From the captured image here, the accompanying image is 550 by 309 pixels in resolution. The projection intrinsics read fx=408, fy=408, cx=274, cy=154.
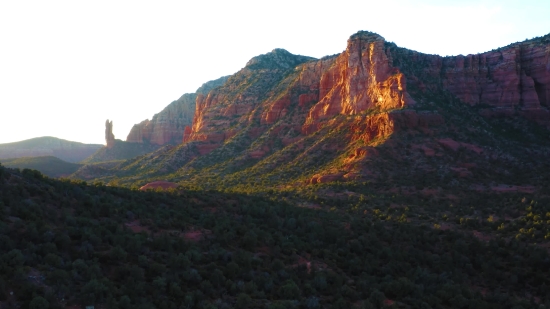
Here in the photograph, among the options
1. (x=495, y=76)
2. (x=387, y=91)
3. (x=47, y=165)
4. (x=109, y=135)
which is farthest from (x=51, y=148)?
(x=495, y=76)

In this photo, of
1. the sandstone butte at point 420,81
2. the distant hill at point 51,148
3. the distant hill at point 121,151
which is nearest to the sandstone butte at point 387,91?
the sandstone butte at point 420,81

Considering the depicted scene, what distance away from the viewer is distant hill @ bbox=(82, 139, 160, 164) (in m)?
122

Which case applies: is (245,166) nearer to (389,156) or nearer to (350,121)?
(350,121)

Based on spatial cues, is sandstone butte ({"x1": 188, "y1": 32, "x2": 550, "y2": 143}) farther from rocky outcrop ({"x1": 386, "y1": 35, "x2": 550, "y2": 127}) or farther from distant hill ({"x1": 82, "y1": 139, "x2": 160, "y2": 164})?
distant hill ({"x1": 82, "y1": 139, "x2": 160, "y2": 164})

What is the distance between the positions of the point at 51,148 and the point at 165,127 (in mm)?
44323

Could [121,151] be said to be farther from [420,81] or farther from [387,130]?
[387,130]

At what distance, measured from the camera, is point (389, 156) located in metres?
45.0

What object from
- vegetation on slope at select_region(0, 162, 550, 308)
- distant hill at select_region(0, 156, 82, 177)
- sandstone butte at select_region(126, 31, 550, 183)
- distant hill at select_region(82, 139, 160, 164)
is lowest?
vegetation on slope at select_region(0, 162, 550, 308)

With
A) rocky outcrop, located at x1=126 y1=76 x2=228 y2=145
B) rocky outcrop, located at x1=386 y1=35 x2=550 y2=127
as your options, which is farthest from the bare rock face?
rocky outcrop, located at x1=386 y1=35 x2=550 y2=127

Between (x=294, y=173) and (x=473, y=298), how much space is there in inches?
A: 1358

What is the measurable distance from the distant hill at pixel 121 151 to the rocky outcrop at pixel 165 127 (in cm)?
302

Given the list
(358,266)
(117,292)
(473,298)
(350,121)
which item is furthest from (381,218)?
(350,121)

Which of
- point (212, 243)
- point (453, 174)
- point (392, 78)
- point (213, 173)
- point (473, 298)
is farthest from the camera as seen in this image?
point (213, 173)

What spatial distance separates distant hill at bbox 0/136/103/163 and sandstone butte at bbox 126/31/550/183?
278ft
